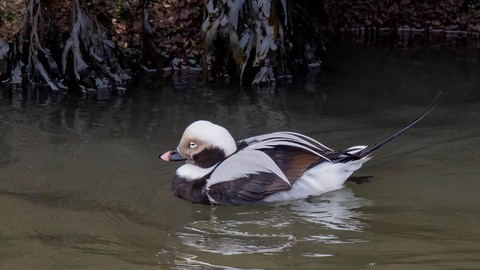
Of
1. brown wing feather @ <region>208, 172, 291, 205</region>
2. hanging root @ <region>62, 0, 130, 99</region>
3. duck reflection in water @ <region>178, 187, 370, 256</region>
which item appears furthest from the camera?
hanging root @ <region>62, 0, 130, 99</region>

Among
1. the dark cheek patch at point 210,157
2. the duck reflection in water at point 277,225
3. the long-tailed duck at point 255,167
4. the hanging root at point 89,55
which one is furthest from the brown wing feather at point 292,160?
the hanging root at point 89,55

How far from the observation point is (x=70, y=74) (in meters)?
6.89

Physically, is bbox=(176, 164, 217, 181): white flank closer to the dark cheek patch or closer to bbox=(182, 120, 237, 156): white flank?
the dark cheek patch

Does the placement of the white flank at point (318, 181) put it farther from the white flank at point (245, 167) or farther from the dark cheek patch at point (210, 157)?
the dark cheek patch at point (210, 157)

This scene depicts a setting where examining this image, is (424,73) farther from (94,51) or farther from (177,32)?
(94,51)

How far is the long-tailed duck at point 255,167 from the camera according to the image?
151 inches

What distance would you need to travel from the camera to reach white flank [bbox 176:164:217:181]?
400 cm

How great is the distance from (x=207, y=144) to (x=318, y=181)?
0.73 meters

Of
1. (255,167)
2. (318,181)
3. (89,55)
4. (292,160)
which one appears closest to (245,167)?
(255,167)

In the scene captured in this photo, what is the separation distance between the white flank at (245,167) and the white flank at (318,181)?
108 mm

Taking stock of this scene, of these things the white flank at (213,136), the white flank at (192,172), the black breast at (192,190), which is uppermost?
the white flank at (213,136)

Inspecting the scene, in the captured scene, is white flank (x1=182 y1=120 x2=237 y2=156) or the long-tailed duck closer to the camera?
the long-tailed duck

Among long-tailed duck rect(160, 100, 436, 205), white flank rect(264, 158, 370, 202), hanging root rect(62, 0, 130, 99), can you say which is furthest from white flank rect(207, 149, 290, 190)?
hanging root rect(62, 0, 130, 99)

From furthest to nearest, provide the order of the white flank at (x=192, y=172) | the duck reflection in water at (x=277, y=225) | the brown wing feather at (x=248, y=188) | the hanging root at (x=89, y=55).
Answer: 1. the hanging root at (x=89, y=55)
2. the white flank at (x=192, y=172)
3. the brown wing feather at (x=248, y=188)
4. the duck reflection in water at (x=277, y=225)
